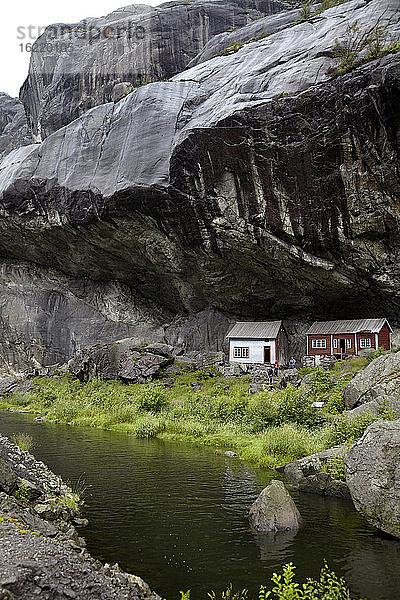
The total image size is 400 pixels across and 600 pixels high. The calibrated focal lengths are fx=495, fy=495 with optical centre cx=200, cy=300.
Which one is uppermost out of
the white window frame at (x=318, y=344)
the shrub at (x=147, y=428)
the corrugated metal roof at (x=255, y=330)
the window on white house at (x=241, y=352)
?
the corrugated metal roof at (x=255, y=330)

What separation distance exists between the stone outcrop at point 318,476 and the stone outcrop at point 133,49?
58.2 metres

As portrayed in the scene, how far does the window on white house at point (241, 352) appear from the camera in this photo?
49.5 metres

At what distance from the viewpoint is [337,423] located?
20562 mm

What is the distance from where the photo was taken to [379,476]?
1239cm

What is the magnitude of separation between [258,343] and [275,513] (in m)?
36.1

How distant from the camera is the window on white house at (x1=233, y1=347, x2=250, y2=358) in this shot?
49469mm

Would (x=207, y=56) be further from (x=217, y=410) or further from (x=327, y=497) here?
(x=327, y=497)

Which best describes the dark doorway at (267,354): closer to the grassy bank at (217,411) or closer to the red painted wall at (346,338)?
the red painted wall at (346,338)

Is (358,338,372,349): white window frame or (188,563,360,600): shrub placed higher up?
(358,338,372,349): white window frame

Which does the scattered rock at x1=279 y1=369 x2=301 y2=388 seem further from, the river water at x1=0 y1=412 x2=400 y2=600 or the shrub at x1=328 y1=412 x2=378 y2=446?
the shrub at x1=328 y1=412 x2=378 y2=446

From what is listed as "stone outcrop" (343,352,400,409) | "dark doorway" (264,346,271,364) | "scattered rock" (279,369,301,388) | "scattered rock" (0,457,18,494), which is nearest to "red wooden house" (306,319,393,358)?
"dark doorway" (264,346,271,364)

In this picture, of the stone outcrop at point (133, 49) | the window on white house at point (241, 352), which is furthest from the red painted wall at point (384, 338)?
the stone outcrop at point (133, 49)

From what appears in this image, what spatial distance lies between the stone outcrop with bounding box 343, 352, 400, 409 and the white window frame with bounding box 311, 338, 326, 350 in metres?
23.1

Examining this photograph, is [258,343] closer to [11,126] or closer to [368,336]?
[368,336]
